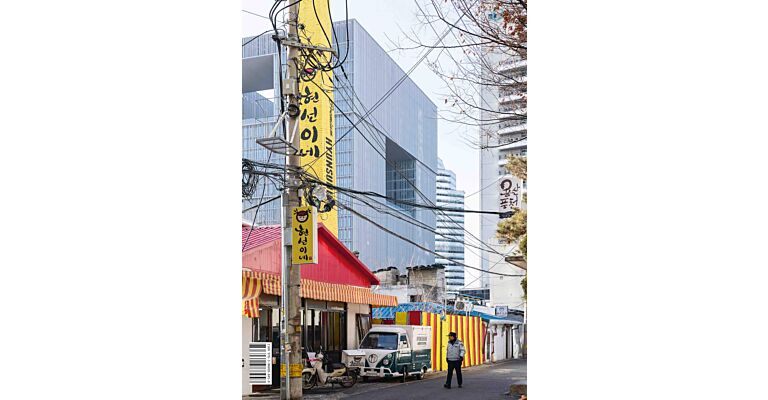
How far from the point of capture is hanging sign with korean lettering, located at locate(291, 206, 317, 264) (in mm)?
3846

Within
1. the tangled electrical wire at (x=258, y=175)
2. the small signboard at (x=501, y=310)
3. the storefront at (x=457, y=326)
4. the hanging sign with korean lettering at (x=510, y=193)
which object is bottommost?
the storefront at (x=457, y=326)

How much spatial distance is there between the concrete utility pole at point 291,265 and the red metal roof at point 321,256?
0.14m

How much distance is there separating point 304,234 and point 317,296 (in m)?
0.51

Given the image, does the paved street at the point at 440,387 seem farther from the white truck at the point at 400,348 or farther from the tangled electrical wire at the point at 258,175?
the tangled electrical wire at the point at 258,175

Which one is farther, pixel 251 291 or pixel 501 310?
pixel 251 291

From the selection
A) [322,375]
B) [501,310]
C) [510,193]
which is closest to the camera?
[510,193]

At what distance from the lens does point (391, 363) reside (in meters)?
4.00

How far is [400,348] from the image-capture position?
379cm

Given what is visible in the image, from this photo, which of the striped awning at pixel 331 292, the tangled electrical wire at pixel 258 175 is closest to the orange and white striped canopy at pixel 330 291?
the striped awning at pixel 331 292

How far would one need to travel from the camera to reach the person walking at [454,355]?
370 cm

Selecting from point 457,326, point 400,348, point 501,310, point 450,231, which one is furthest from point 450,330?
point 450,231

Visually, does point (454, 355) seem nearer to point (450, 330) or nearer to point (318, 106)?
point (450, 330)
